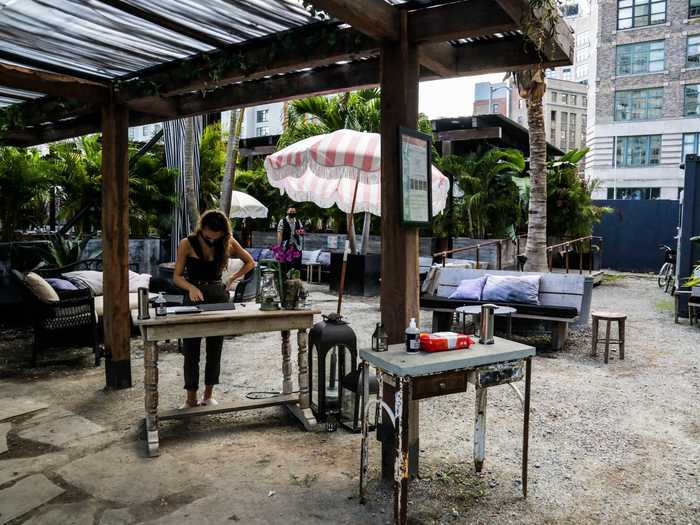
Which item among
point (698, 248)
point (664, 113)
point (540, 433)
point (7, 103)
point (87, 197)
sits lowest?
point (540, 433)

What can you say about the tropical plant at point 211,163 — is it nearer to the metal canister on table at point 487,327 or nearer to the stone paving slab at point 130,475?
the stone paving slab at point 130,475

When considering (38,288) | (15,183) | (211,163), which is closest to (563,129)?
(211,163)

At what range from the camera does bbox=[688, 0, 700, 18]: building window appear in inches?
1169

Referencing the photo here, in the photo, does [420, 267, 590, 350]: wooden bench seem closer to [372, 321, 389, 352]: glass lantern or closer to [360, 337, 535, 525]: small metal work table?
[360, 337, 535, 525]: small metal work table

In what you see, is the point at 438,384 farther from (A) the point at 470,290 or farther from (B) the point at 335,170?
(A) the point at 470,290

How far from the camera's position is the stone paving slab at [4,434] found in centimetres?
402

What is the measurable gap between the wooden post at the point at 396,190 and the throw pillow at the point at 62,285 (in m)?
5.07

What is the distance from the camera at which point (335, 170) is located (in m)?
7.31

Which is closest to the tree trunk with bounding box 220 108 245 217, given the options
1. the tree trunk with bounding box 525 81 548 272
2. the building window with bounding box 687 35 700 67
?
the tree trunk with bounding box 525 81 548 272

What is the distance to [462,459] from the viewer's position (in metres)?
3.92

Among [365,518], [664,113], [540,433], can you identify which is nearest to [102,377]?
[365,518]

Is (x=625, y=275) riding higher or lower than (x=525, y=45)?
lower

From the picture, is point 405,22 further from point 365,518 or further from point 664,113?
point 664,113

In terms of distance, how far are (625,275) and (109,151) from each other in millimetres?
16685
